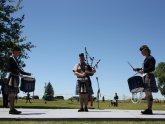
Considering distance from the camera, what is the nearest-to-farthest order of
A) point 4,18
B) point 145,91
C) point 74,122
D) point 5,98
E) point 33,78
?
1. point 74,122
2. point 145,91
3. point 33,78
4. point 5,98
5. point 4,18

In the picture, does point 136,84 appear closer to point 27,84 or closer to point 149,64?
point 149,64

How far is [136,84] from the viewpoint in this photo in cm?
1132

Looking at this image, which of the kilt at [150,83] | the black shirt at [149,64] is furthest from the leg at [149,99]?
the black shirt at [149,64]

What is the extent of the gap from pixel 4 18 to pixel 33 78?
60.7 feet

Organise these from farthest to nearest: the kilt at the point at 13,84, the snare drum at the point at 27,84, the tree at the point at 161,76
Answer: the tree at the point at 161,76
the snare drum at the point at 27,84
the kilt at the point at 13,84

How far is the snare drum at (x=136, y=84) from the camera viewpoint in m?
11.3

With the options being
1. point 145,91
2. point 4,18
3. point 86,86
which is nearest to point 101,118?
point 145,91

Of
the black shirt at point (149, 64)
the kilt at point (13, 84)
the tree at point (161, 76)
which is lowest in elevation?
the kilt at point (13, 84)

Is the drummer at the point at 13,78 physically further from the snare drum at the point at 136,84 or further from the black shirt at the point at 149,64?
the black shirt at the point at 149,64

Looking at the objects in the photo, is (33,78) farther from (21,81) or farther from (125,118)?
(125,118)

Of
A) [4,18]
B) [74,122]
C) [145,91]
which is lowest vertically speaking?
[74,122]

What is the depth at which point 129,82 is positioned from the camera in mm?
11461

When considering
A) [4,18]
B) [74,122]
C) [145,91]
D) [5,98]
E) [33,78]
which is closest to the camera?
[74,122]

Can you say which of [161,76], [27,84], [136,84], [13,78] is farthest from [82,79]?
[161,76]
